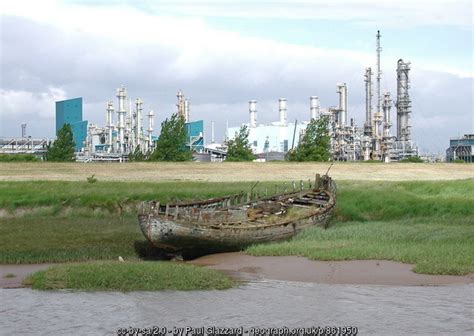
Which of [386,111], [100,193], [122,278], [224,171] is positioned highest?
[386,111]

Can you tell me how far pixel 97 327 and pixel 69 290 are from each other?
3.30 metres

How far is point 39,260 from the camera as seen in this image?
76.2ft

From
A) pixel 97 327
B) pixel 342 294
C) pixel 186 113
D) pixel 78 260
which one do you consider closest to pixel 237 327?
pixel 97 327

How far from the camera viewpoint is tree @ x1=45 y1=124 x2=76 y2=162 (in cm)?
8262

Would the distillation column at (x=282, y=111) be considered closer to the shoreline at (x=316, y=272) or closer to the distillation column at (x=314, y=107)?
the distillation column at (x=314, y=107)

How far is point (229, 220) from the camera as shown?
1110 inches

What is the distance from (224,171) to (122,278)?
1675 inches

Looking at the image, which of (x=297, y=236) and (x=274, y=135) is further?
(x=274, y=135)

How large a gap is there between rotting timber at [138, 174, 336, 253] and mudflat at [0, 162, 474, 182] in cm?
2031

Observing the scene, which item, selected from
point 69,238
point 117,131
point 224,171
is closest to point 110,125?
point 117,131

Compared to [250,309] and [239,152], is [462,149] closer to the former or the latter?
[239,152]

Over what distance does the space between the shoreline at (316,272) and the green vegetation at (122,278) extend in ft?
3.46

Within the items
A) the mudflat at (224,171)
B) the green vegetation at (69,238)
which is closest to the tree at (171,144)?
the mudflat at (224,171)

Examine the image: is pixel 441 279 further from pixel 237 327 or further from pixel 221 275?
pixel 237 327
